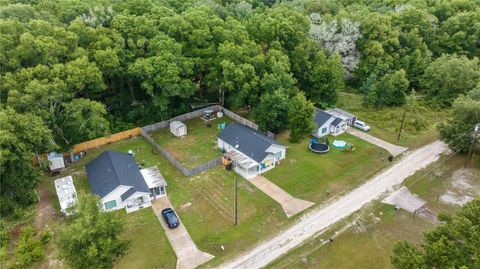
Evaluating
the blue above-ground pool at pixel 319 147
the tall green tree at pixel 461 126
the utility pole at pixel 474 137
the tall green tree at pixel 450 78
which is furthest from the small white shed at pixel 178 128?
the tall green tree at pixel 450 78

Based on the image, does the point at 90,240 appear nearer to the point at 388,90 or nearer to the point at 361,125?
the point at 361,125

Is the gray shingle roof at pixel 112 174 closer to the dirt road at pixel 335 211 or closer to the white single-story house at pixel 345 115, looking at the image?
the dirt road at pixel 335 211

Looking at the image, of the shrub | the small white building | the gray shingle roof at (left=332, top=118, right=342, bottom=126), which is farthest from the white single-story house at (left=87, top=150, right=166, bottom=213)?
the gray shingle roof at (left=332, top=118, right=342, bottom=126)

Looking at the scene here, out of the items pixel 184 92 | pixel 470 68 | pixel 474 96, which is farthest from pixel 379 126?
pixel 184 92

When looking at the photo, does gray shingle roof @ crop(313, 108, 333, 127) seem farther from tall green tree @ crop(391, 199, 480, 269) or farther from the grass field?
tall green tree @ crop(391, 199, 480, 269)

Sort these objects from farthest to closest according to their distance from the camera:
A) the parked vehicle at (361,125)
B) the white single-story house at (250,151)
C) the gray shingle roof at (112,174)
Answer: the parked vehicle at (361,125)
the white single-story house at (250,151)
the gray shingle roof at (112,174)
